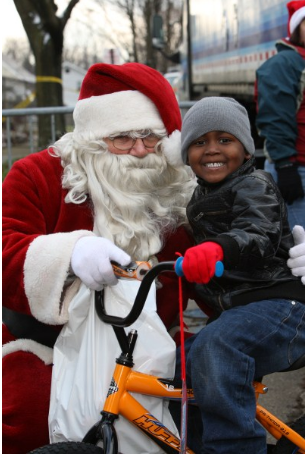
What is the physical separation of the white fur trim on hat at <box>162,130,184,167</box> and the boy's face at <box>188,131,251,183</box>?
0.22 metres

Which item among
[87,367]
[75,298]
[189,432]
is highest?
[75,298]

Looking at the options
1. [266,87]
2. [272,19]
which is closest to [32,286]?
[266,87]

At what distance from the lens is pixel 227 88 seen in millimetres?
8469

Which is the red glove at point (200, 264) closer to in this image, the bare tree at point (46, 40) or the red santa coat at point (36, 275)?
the red santa coat at point (36, 275)

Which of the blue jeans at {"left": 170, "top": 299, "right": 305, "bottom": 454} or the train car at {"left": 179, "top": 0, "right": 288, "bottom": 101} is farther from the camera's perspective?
the train car at {"left": 179, "top": 0, "right": 288, "bottom": 101}

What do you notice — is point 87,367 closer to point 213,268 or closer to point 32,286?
point 32,286

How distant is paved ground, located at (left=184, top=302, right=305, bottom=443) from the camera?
3721 millimetres

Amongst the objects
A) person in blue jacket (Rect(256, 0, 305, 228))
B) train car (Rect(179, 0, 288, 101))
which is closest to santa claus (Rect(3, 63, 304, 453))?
person in blue jacket (Rect(256, 0, 305, 228))

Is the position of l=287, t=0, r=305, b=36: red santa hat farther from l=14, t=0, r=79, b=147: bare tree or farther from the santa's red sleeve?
l=14, t=0, r=79, b=147: bare tree

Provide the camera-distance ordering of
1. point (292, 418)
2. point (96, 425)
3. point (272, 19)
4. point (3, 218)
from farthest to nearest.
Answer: point (272, 19) < point (292, 418) < point (3, 218) < point (96, 425)

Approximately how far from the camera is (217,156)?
8.48 ft

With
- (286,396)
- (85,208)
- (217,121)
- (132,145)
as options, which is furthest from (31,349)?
(286,396)

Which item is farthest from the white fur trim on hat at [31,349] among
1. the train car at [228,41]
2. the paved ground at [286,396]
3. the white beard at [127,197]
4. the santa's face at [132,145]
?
the train car at [228,41]

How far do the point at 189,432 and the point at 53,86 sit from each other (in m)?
7.90
